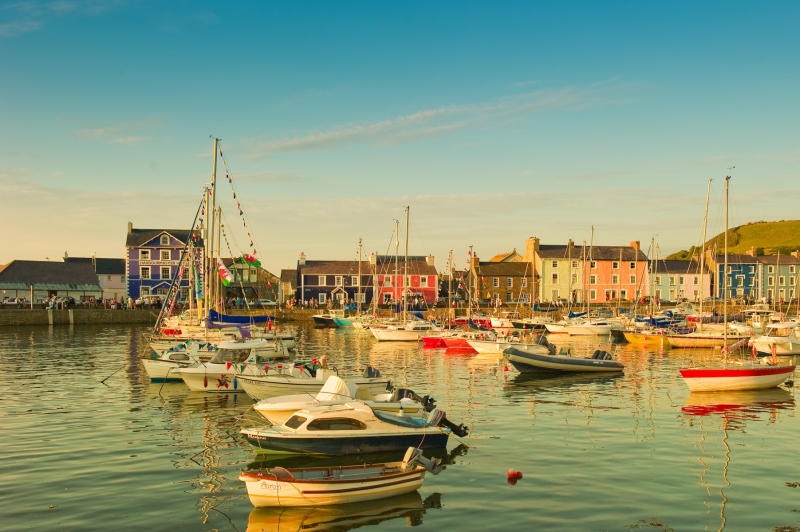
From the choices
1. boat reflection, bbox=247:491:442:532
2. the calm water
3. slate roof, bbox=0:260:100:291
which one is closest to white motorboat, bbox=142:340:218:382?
the calm water

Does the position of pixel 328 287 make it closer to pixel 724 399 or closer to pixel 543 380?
pixel 543 380

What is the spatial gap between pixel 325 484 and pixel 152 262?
327 ft

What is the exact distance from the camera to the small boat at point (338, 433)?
22047mm

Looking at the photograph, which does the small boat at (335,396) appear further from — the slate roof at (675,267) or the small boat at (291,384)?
the slate roof at (675,267)

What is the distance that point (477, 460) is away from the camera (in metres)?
23.0

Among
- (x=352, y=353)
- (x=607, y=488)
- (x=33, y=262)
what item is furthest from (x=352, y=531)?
(x=33, y=262)

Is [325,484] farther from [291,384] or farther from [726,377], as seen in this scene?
[726,377]

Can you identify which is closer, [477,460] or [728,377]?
[477,460]

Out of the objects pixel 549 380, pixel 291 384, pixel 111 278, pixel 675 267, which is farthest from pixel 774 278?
pixel 291 384

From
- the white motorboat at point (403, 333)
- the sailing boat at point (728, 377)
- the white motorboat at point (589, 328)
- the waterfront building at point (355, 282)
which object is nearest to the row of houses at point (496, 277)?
the waterfront building at point (355, 282)

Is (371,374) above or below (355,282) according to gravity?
below

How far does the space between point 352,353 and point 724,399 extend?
3112 cm

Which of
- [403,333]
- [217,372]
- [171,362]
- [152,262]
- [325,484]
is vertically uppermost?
[152,262]

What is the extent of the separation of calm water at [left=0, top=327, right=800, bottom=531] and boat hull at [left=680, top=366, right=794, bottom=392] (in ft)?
2.27
